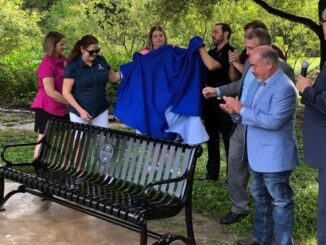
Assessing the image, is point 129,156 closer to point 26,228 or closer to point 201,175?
point 26,228

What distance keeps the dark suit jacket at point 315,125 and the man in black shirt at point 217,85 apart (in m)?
2.03

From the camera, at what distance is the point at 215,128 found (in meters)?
5.89

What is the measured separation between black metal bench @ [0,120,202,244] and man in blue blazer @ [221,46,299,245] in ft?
1.62

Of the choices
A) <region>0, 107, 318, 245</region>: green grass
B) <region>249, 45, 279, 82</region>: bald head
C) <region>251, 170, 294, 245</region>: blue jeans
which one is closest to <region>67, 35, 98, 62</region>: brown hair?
<region>0, 107, 318, 245</region>: green grass

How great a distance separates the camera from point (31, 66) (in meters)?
15.1

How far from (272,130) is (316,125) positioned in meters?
0.38

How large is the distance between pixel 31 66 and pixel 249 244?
12.0m

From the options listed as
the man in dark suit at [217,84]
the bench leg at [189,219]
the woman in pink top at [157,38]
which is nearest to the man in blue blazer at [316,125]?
the bench leg at [189,219]

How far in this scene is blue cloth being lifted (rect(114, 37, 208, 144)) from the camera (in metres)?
5.46

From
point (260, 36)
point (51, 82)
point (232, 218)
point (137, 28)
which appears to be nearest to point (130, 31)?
point (137, 28)

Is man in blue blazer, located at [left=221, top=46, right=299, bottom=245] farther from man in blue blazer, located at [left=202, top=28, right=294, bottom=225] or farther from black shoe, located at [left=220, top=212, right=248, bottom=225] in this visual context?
black shoe, located at [left=220, top=212, right=248, bottom=225]

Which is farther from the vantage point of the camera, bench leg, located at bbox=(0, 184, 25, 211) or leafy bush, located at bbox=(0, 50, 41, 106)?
leafy bush, located at bbox=(0, 50, 41, 106)

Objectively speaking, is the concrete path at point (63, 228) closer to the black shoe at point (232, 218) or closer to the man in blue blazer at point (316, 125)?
the black shoe at point (232, 218)

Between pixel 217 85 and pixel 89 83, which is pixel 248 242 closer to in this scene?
pixel 217 85
